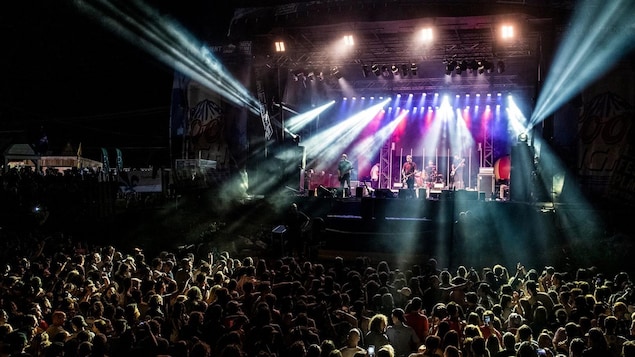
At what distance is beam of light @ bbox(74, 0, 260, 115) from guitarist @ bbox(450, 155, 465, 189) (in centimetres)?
1066

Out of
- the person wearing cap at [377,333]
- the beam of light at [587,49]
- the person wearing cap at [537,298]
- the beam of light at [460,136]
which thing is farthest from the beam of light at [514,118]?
the person wearing cap at [377,333]

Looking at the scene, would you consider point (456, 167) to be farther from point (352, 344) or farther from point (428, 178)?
point (352, 344)

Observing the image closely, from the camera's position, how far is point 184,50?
18250 mm

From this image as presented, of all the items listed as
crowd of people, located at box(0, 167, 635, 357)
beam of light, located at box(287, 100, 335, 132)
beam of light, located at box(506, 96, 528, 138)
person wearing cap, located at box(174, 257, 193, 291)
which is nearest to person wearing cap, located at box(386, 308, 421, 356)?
crowd of people, located at box(0, 167, 635, 357)

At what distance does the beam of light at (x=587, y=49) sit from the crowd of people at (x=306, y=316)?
8096 mm

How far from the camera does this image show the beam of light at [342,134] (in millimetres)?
25703

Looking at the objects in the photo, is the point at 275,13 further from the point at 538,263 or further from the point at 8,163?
the point at 8,163

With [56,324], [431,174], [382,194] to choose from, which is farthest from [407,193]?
[56,324]

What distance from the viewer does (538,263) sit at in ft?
42.7

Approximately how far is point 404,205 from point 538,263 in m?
4.18

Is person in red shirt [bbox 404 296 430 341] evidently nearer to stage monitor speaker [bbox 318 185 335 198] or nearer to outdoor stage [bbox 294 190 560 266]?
outdoor stage [bbox 294 190 560 266]

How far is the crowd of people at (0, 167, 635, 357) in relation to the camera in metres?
5.05

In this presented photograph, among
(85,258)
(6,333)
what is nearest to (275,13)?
(85,258)

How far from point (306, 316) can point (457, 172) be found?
2067 cm
